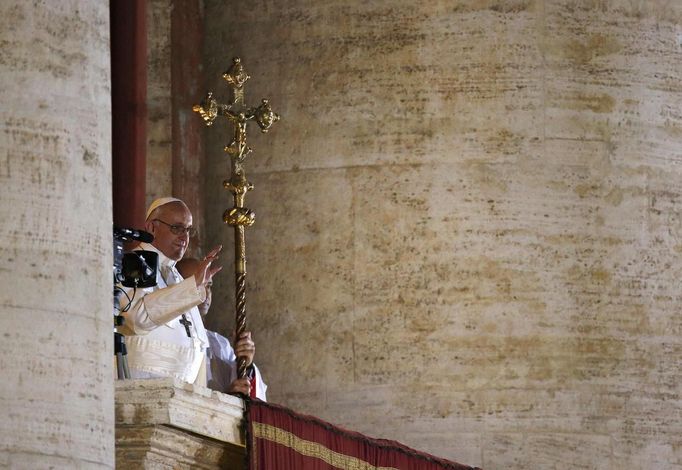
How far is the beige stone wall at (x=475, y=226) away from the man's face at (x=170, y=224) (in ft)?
7.61

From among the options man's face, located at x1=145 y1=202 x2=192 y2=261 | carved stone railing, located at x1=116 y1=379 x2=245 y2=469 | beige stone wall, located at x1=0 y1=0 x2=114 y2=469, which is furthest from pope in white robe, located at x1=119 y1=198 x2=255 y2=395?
beige stone wall, located at x1=0 y1=0 x2=114 y2=469

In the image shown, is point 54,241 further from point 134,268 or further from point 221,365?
point 221,365

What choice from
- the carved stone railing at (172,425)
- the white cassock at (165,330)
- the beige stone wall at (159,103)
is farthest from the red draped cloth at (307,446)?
the beige stone wall at (159,103)

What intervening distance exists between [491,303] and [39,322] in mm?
5463

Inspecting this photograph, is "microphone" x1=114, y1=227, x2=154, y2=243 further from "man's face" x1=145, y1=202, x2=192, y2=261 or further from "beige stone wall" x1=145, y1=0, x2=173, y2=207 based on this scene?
"beige stone wall" x1=145, y1=0, x2=173, y2=207

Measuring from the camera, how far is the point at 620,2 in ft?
38.0

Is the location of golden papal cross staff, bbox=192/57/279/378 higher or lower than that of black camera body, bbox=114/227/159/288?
higher

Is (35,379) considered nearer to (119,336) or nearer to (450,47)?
(119,336)

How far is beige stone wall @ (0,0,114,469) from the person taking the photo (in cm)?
591

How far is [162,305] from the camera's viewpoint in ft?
27.0

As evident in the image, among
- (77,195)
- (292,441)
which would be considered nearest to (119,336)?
(292,441)

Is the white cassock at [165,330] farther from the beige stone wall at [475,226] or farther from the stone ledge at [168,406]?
the beige stone wall at [475,226]

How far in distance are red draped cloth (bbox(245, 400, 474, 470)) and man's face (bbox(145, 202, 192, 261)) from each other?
3.31 feet

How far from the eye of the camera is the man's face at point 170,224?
8969 mm
